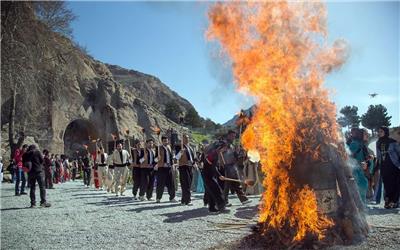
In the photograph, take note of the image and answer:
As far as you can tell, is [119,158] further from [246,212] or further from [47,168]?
[246,212]

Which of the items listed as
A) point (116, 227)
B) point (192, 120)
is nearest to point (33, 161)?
point (116, 227)

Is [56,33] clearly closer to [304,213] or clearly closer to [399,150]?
[399,150]

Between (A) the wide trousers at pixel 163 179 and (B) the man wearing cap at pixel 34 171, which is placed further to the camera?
(A) the wide trousers at pixel 163 179

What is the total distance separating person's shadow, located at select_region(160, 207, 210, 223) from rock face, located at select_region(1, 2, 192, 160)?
38.2 feet

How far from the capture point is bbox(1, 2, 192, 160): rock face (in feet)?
58.1

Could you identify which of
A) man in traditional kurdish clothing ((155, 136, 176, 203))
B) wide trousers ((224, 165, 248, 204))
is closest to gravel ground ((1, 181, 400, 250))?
wide trousers ((224, 165, 248, 204))

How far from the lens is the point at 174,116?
75.2 meters

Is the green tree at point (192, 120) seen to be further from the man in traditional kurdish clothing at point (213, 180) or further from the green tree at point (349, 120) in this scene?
the man in traditional kurdish clothing at point (213, 180)

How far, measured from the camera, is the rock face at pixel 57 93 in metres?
17.7

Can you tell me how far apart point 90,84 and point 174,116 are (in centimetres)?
2939

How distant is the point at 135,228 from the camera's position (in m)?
7.79

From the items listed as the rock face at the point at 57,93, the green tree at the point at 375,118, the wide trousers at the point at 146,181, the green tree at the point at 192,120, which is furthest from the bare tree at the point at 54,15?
the green tree at the point at 192,120

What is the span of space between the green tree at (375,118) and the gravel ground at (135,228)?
74.1 ft

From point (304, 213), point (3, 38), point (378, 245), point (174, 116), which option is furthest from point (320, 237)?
point (174, 116)
